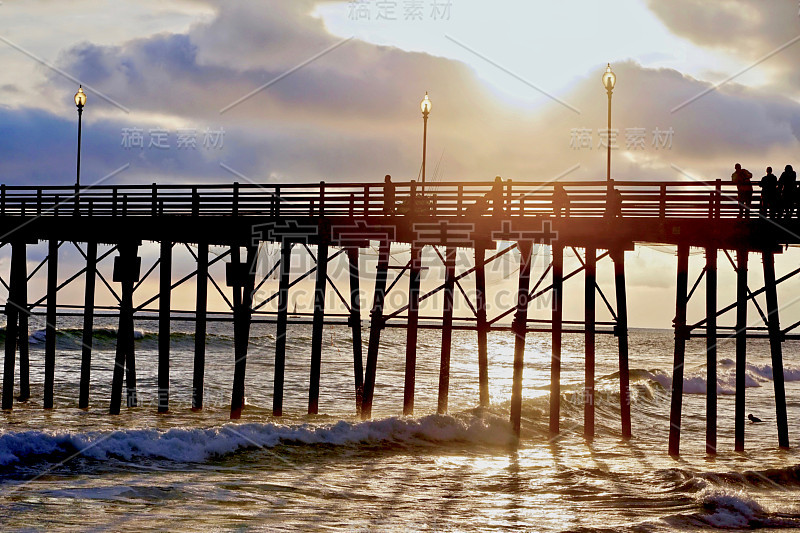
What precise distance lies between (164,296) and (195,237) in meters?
1.87

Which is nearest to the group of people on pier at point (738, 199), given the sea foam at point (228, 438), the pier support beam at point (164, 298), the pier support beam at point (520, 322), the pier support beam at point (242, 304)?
the pier support beam at point (520, 322)

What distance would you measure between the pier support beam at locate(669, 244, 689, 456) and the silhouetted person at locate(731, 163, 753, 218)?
5.03ft

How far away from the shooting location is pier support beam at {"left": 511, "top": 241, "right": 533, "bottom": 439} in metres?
23.8

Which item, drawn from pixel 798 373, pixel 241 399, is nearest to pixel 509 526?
pixel 241 399

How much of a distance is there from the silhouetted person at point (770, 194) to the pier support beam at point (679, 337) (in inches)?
77.8

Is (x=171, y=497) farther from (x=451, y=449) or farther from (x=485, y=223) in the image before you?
(x=485, y=223)

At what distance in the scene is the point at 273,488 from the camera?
17156mm

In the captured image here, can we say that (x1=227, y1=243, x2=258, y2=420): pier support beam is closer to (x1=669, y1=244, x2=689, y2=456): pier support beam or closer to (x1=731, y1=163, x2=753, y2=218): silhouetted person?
(x1=669, y1=244, x2=689, y2=456): pier support beam

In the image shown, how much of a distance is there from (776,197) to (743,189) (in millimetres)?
777

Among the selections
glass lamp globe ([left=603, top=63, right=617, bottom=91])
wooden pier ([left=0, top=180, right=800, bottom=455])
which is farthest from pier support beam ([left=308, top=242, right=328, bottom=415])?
glass lamp globe ([left=603, top=63, right=617, bottom=91])

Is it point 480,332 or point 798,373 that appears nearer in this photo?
point 480,332

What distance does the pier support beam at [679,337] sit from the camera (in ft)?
76.0

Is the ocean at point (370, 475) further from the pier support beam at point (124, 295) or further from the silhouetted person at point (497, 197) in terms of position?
the silhouetted person at point (497, 197)

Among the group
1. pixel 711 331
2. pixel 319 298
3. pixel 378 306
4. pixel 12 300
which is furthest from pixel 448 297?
pixel 12 300
